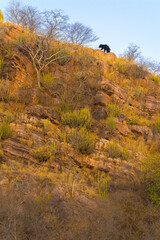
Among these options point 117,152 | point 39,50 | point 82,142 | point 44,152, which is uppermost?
point 39,50

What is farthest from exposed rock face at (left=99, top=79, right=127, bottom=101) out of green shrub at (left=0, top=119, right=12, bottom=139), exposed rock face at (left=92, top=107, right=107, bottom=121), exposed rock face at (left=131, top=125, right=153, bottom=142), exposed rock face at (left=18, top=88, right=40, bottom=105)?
green shrub at (left=0, top=119, right=12, bottom=139)

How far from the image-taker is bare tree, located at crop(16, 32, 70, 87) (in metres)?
9.62

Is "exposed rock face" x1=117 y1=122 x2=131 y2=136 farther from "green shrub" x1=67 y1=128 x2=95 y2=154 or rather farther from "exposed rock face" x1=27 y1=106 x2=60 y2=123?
"exposed rock face" x1=27 y1=106 x2=60 y2=123

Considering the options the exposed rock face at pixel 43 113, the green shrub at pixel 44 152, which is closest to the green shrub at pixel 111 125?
the exposed rock face at pixel 43 113

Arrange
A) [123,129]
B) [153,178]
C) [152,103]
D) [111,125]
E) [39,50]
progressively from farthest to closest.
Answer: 1. [152,103]
2. [39,50]
3. [123,129]
4. [111,125]
5. [153,178]

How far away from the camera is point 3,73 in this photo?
28.6 feet

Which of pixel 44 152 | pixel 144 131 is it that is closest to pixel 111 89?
pixel 144 131

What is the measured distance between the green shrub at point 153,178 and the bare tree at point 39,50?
6445 mm

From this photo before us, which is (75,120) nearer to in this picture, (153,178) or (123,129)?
(123,129)

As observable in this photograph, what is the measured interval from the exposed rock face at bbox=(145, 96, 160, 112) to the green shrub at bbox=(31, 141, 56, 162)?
22.0 ft

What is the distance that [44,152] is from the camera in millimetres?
5836

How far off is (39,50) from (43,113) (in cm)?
458

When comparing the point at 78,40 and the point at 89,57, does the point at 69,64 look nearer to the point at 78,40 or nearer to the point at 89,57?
the point at 89,57

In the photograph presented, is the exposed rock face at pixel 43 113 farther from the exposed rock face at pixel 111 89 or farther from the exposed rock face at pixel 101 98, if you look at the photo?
the exposed rock face at pixel 111 89
